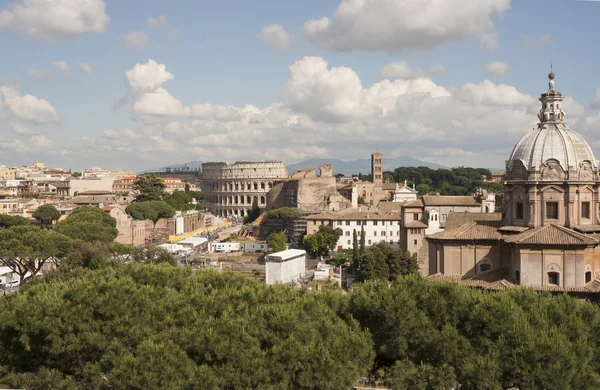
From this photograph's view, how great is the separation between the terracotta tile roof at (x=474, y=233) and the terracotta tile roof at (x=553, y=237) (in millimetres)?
1586

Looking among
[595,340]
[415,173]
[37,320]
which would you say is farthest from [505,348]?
[415,173]

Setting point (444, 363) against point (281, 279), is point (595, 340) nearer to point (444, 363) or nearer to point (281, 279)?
point (444, 363)

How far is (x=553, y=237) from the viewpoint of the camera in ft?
64.4

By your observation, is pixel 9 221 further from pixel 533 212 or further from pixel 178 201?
pixel 533 212

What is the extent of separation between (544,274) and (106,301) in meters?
12.4

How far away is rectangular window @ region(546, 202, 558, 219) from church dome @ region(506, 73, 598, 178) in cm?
113

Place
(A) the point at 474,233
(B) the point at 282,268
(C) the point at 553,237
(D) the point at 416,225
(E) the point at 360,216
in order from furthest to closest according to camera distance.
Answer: (E) the point at 360,216 → (D) the point at 416,225 → (B) the point at 282,268 → (A) the point at 474,233 → (C) the point at 553,237

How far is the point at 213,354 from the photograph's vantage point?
41.0 ft

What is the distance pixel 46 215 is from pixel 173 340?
4320 centimetres

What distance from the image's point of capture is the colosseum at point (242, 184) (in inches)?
3821

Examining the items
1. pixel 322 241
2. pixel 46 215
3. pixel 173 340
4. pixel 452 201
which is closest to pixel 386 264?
pixel 322 241

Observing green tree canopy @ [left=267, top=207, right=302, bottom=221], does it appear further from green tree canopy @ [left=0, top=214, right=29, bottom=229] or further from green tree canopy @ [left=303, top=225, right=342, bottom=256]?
green tree canopy @ [left=0, top=214, right=29, bottom=229]

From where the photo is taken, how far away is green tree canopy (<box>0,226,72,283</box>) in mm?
29922

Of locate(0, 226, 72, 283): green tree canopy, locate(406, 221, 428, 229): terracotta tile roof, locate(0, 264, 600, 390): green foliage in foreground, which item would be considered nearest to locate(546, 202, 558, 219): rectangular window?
locate(0, 264, 600, 390): green foliage in foreground
